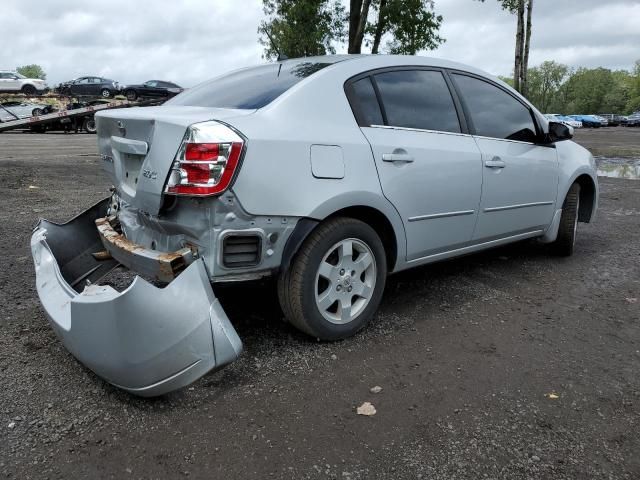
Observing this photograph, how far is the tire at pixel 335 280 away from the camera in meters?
2.90

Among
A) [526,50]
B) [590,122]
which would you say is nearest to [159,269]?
[526,50]

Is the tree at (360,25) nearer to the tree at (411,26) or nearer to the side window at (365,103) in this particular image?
the tree at (411,26)

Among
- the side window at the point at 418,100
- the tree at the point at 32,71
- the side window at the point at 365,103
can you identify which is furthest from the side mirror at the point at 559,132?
the tree at the point at 32,71

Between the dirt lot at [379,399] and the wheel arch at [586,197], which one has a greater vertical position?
the wheel arch at [586,197]

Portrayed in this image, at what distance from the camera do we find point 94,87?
117ft

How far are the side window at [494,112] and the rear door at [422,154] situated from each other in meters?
0.22

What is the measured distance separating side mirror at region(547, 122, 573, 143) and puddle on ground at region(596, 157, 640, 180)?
8.19 m

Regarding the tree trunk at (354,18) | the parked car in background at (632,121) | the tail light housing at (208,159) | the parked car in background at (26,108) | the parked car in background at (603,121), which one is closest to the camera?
the tail light housing at (208,159)

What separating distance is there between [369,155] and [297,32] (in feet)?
57.5

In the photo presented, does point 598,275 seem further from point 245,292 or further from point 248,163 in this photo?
point 248,163

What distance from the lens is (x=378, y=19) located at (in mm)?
17703

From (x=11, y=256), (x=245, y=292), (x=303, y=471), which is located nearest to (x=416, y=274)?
(x=245, y=292)

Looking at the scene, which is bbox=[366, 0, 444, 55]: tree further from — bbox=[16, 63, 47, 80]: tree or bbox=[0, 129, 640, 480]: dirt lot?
bbox=[16, 63, 47, 80]: tree

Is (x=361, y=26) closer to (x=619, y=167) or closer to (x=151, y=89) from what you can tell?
(x=619, y=167)
